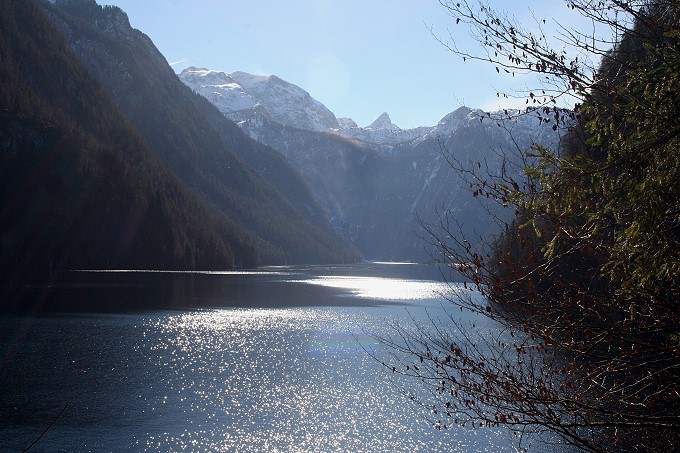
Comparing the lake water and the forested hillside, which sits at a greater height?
the forested hillside

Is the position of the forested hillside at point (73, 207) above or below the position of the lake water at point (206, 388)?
above

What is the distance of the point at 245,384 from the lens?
3766cm

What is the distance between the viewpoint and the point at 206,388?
3588 cm

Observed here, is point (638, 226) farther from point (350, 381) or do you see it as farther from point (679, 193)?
point (350, 381)

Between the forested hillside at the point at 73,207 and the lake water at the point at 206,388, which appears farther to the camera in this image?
the forested hillside at the point at 73,207

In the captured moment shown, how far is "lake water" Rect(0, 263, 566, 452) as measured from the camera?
88.6 ft

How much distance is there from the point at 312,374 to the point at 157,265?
132m

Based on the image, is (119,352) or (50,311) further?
(50,311)

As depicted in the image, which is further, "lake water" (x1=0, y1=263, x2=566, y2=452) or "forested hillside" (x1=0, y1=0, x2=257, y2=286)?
"forested hillside" (x1=0, y1=0, x2=257, y2=286)

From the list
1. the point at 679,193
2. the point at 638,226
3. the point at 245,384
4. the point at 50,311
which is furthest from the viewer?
the point at 50,311

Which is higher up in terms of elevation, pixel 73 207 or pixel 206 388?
pixel 73 207

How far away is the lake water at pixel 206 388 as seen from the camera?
27016mm

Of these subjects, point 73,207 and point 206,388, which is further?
point 73,207

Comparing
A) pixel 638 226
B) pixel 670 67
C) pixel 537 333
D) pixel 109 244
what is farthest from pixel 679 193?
pixel 109 244
